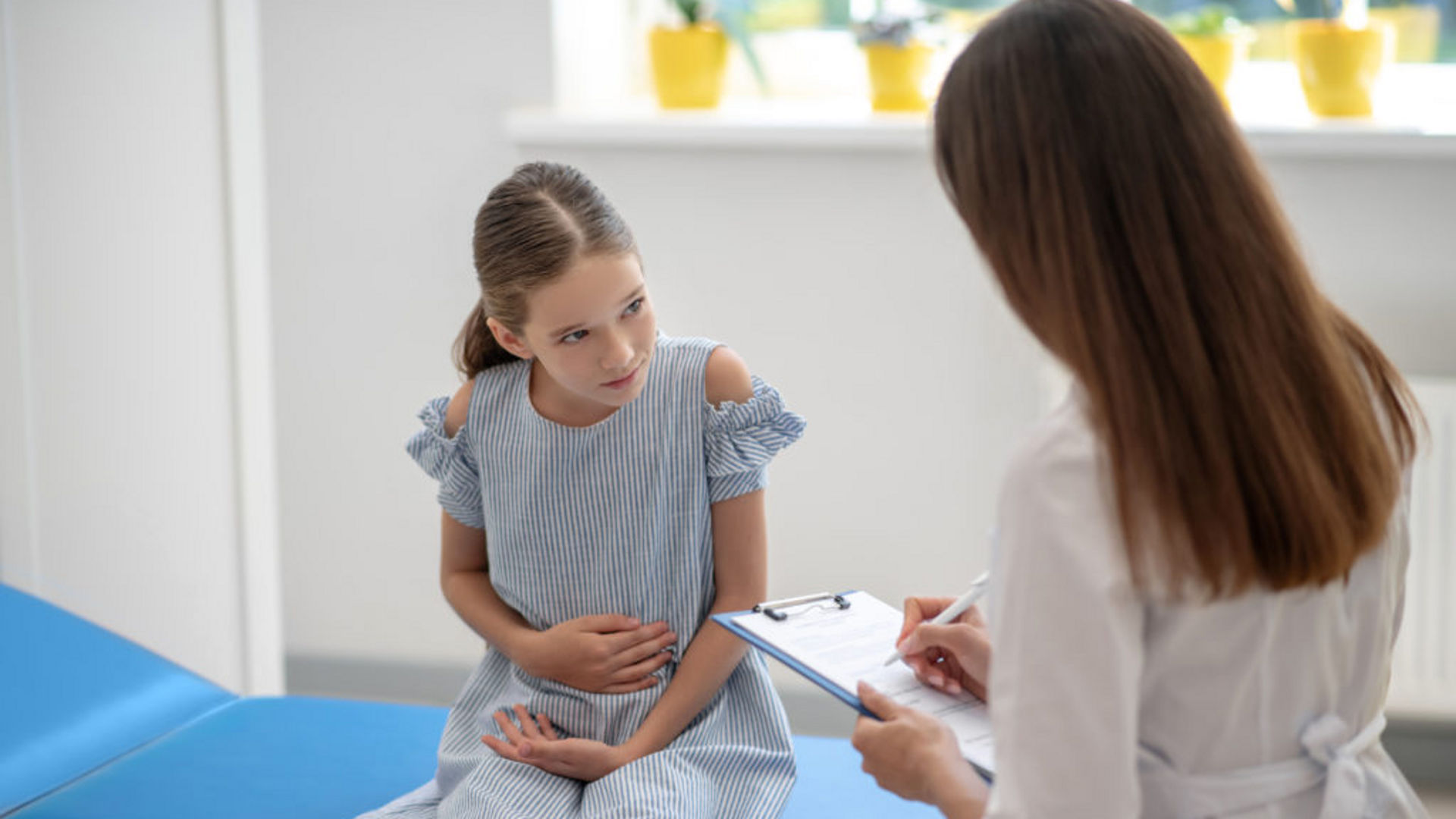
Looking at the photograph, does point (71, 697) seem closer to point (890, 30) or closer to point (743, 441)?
point (743, 441)

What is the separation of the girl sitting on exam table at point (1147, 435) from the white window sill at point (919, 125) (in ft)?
4.63

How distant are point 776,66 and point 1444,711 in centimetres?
157

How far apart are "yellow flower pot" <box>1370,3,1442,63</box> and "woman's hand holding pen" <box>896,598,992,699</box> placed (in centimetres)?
171

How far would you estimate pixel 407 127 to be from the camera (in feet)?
8.26

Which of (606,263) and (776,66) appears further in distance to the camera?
(776,66)

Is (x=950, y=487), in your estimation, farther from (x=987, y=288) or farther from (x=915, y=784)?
(x=915, y=784)

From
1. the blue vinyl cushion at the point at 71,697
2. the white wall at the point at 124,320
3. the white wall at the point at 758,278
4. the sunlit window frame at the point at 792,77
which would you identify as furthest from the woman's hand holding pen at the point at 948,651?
the sunlit window frame at the point at 792,77

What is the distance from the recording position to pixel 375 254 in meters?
2.57

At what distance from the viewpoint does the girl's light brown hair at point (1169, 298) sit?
838 millimetres

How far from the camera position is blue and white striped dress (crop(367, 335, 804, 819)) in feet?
4.47

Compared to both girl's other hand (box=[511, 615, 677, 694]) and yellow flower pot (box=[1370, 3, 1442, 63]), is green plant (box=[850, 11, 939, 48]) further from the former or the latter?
girl's other hand (box=[511, 615, 677, 694])

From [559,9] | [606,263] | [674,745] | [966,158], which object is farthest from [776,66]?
[966,158]

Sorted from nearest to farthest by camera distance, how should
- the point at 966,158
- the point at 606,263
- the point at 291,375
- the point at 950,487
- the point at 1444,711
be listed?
1. the point at 966,158
2. the point at 606,263
3. the point at 1444,711
4. the point at 950,487
5. the point at 291,375

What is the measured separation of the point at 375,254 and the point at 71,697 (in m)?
1.08
